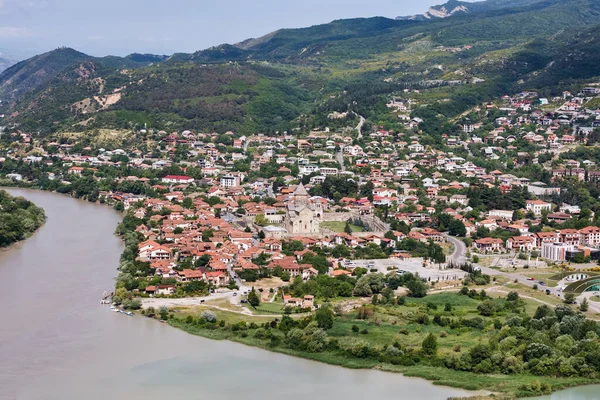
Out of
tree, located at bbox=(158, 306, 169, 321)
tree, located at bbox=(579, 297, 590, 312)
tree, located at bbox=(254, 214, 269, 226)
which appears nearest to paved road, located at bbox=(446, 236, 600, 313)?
tree, located at bbox=(579, 297, 590, 312)

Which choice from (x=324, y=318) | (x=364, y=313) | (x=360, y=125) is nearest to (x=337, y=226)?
(x=364, y=313)

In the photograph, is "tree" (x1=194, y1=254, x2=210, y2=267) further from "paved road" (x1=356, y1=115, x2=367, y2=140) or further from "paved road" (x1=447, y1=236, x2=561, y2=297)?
"paved road" (x1=356, y1=115, x2=367, y2=140)

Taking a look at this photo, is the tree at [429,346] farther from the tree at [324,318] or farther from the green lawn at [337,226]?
the green lawn at [337,226]

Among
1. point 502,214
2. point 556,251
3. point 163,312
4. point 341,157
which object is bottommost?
point 163,312

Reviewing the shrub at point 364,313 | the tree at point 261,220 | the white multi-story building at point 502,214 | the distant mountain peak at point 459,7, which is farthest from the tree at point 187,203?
the distant mountain peak at point 459,7

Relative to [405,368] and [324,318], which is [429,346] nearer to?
[405,368]

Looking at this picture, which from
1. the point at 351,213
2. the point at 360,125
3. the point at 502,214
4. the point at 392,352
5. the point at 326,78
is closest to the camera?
the point at 392,352
